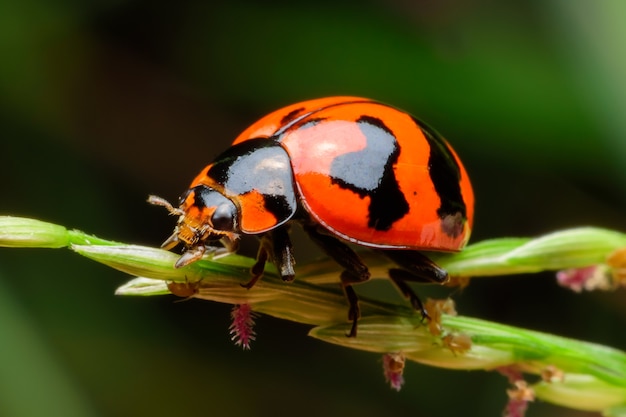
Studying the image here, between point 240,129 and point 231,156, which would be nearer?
point 231,156

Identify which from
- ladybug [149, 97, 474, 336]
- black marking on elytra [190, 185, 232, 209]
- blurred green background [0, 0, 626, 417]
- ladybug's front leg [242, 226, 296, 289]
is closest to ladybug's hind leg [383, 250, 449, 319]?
ladybug [149, 97, 474, 336]

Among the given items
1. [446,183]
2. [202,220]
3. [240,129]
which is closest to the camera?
[202,220]

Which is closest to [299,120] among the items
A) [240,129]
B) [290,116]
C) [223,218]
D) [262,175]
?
[290,116]

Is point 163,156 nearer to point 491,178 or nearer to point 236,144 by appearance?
point 491,178

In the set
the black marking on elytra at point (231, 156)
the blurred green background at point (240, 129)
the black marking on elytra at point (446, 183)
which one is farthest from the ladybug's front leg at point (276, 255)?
the blurred green background at point (240, 129)

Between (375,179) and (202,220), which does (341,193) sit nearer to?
(375,179)

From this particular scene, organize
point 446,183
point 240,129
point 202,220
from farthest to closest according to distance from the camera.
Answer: point 240,129 → point 446,183 → point 202,220

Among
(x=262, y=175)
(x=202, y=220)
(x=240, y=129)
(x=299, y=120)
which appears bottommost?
(x=202, y=220)
